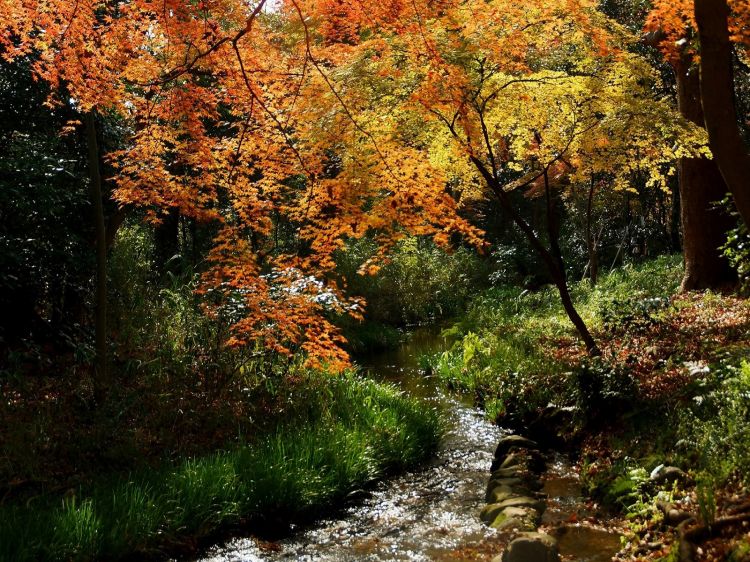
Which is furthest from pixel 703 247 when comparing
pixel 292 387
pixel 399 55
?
pixel 292 387

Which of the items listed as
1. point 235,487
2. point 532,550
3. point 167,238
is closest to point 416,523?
point 532,550

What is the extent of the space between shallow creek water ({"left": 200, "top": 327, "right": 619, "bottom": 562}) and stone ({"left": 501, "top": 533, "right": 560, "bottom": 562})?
10.8 inches

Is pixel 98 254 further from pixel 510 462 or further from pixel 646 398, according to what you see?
pixel 646 398

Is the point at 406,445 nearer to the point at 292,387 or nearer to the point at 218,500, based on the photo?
the point at 292,387

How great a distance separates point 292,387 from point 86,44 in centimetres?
441

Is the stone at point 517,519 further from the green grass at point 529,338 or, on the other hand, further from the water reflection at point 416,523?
the green grass at point 529,338

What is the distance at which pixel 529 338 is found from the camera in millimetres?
9727

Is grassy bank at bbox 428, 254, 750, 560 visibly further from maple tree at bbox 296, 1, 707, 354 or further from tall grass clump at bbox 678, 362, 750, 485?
maple tree at bbox 296, 1, 707, 354

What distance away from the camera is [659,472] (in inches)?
176

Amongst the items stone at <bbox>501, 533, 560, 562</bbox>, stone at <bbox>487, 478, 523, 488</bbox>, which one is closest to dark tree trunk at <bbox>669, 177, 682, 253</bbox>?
stone at <bbox>487, 478, 523, 488</bbox>

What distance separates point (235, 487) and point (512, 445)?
9.44 feet

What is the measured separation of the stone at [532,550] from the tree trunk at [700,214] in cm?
668

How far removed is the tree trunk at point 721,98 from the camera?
2787 mm

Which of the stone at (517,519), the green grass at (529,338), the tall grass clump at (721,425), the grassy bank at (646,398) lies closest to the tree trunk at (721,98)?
the grassy bank at (646,398)
